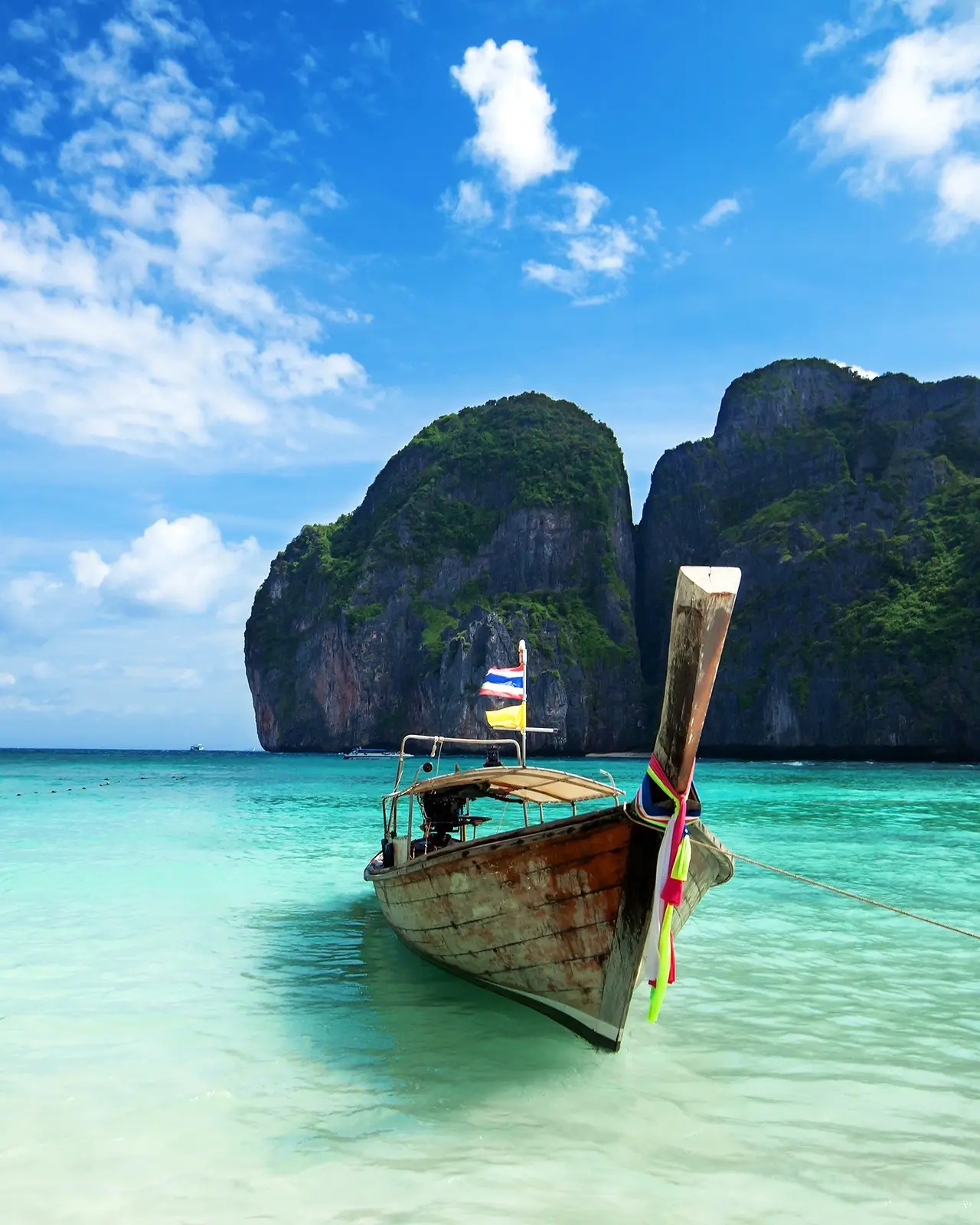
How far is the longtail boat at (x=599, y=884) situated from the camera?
525 cm

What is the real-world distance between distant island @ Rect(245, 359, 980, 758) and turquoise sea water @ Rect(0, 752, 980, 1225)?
218ft

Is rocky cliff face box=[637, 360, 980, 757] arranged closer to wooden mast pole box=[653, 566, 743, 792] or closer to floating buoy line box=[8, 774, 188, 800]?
floating buoy line box=[8, 774, 188, 800]

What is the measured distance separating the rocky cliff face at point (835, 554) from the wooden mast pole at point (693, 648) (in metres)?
71.0

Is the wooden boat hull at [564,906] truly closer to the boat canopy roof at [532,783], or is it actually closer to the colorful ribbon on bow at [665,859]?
the colorful ribbon on bow at [665,859]

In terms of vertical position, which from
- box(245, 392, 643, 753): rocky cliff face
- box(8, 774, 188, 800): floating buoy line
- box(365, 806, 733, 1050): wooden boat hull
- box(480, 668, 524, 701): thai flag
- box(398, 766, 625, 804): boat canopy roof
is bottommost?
box(8, 774, 188, 800): floating buoy line

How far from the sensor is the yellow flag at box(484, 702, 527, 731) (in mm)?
9883

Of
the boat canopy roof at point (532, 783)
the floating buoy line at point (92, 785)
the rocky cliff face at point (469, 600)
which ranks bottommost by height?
the floating buoy line at point (92, 785)

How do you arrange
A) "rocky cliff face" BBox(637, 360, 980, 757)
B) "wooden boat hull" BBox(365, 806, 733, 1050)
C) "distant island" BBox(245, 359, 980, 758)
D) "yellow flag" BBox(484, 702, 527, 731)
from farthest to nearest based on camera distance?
1. "distant island" BBox(245, 359, 980, 758)
2. "rocky cliff face" BBox(637, 360, 980, 757)
3. "yellow flag" BBox(484, 702, 527, 731)
4. "wooden boat hull" BBox(365, 806, 733, 1050)

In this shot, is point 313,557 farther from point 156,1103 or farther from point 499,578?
point 156,1103

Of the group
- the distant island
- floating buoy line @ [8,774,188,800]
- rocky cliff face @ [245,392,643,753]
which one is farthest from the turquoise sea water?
rocky cliff face @ [245,392,643,753]

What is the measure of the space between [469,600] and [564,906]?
93093 millimetres

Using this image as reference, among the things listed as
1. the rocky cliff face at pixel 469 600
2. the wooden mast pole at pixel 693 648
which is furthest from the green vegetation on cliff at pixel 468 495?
the wooden mast pole at pixel 693 648

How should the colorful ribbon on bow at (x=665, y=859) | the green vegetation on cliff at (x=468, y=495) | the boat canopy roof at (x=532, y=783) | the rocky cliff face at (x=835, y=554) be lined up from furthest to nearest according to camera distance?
the green vegetation on cliff at (x=468, y=495) < the rocky cliff face at (x=835, y=554) < the boat canopy roof at (x=532, y=783) < the colorful ribbon on bow at (x=665, y=859)

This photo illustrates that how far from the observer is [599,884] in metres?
6.60
